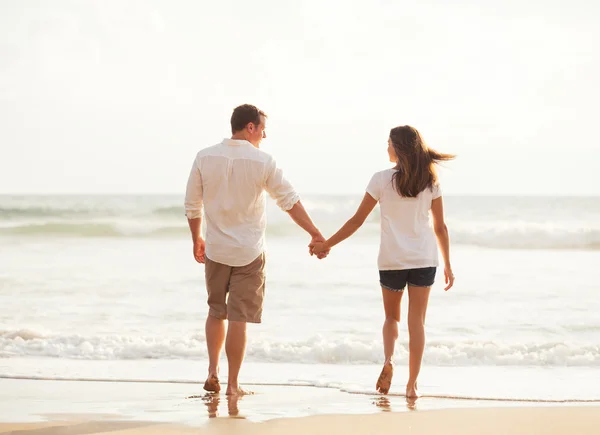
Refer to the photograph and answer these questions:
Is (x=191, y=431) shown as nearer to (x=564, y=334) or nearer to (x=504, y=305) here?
(x=564, y=334)

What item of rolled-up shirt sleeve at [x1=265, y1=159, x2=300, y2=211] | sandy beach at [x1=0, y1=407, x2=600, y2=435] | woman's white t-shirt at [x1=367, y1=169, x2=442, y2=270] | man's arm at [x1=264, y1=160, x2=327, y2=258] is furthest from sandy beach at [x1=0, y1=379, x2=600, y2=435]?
rolled-up shirt sleeve at [x1=265, y1=159, x2=300, y2=211]

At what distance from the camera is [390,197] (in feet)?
15.1

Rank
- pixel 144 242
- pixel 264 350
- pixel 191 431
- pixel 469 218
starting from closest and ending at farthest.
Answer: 1. pixel 191 431
2. pixel 264 350
3. pixel 144 242
4. pixel 469 218

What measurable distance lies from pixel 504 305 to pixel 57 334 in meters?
4.81

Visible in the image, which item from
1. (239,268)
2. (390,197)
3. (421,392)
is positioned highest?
(390,197)

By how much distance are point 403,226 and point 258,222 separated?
844 millimetres

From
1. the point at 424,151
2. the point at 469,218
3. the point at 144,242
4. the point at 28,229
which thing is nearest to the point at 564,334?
the point at 424,151

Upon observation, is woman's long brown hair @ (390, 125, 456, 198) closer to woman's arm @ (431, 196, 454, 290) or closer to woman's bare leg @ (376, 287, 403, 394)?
woman's arm @ (431, 196, 454, 290)

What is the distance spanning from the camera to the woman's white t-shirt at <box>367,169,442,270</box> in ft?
15.1

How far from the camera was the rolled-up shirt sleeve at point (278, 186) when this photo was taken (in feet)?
14.9

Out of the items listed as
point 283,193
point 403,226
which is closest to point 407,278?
point 403,226

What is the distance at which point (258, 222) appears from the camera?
15.1 ft

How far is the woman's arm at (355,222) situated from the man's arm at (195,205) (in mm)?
789

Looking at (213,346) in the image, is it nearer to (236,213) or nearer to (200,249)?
(200,249)
